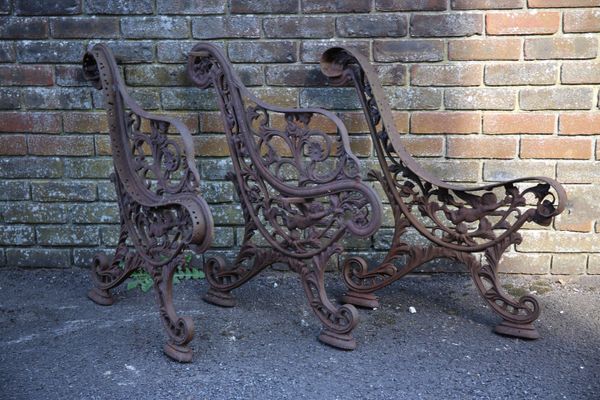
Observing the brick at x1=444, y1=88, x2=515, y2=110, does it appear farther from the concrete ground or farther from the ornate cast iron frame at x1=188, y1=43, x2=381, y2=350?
the concrete ground

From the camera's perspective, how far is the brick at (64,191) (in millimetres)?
3504

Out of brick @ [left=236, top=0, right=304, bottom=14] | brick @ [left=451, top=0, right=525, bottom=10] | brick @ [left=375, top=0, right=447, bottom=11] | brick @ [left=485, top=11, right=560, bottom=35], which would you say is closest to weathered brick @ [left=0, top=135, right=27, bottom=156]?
brick @ [left=236, top=0, right=304, bottom=14]

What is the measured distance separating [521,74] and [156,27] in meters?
1.76

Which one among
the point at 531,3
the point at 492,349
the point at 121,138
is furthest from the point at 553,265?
the point at 121,138

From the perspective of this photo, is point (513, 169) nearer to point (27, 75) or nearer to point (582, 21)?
point (582, 21)

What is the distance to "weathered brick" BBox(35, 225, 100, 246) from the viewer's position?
355 cm

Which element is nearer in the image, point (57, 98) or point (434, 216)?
point (434, 216)

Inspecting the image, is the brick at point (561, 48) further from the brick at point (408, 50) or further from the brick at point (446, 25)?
the brick at point (408, 50)

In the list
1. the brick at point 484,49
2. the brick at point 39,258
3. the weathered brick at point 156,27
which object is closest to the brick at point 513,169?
the brick at point 484,49

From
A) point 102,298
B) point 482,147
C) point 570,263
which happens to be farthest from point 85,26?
point 570,263

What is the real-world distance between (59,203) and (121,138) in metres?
0.77

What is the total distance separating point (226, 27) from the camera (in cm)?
333

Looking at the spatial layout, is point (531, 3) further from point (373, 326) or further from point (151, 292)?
point (151, 292)

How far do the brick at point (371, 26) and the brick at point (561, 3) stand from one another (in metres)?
0.60
